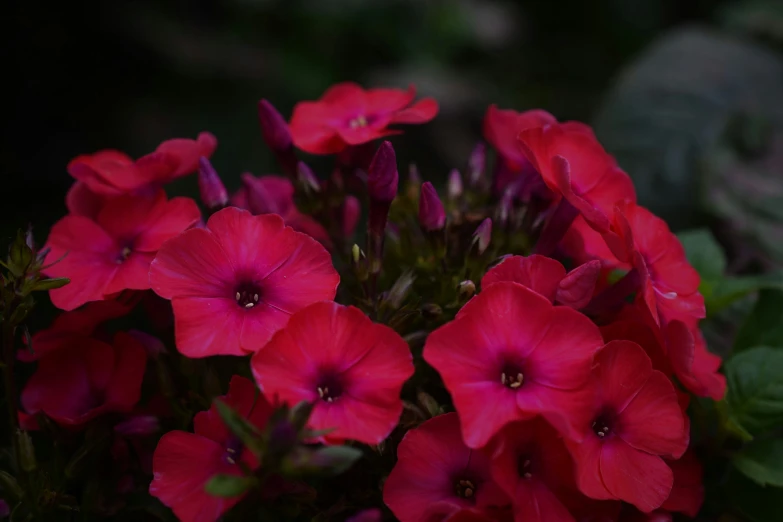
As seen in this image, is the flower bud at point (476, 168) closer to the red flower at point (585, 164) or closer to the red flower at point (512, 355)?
the red flower at point (585, 164)

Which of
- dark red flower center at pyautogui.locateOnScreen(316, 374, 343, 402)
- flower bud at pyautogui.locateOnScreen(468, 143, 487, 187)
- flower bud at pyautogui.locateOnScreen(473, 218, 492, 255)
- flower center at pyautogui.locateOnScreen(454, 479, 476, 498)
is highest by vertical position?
flower bud at pyautogui.locateOnScreen(473, 218, 492, 255)

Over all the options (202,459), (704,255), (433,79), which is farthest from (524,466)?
(433,79)

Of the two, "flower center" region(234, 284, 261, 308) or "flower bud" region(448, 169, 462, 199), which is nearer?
"flower center" region(234, 284, 261, 308)

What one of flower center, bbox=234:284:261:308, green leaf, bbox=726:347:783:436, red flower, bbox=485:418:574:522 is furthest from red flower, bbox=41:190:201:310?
green leaf, bbox=726:347:783:436

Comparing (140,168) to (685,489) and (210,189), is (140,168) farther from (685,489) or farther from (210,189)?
(685,489)

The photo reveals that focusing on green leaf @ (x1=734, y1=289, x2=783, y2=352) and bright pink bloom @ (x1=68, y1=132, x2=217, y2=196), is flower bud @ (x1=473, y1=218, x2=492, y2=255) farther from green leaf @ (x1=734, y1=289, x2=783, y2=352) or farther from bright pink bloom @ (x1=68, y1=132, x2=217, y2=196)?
green leaf @ (x1=734, y1=289, x2=783, y2=352)

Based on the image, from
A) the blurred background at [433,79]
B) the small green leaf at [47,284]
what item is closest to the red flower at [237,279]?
the small green leaf at [47,284]

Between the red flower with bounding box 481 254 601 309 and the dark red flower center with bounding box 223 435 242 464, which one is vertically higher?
the red flower with bounding box 481 254 601 309
